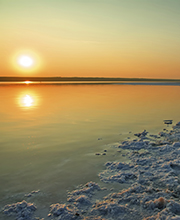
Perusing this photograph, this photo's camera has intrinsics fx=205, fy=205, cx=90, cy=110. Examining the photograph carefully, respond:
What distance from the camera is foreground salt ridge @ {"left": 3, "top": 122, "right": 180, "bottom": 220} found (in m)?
3.47

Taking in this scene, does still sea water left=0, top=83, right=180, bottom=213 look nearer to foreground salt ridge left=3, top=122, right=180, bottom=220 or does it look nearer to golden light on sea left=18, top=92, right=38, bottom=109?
foreground salt ridge left=3, top=122, right=180, bottom=220

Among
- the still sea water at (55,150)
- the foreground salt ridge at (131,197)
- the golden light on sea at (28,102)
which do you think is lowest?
the foreground salt ridge at (131,197)

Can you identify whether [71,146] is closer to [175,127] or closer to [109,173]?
[109,173]

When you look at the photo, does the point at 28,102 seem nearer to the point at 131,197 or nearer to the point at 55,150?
the point at 55,150

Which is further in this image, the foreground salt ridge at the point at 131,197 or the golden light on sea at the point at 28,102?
the golden light on sea at the point at 28,102

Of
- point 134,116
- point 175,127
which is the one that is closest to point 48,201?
point 175,127

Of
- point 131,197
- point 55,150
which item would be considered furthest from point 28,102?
point 131,197

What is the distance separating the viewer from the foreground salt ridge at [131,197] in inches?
136

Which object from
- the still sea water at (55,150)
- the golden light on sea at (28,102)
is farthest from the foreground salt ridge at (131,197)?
the golden light on sea at (28,102)

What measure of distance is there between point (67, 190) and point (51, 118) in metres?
7.18

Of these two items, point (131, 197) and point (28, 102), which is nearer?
point (131, 197)

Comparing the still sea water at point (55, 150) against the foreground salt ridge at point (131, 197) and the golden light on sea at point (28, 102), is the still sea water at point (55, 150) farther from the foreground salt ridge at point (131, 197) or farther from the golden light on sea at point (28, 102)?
the golden light on sea at point (28, 102)

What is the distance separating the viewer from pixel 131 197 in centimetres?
390

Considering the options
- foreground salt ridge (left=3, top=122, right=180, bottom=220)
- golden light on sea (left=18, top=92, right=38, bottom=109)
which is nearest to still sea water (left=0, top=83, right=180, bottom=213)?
foreground salt ridge (left=3, top=122, right=180, bottom=220)
